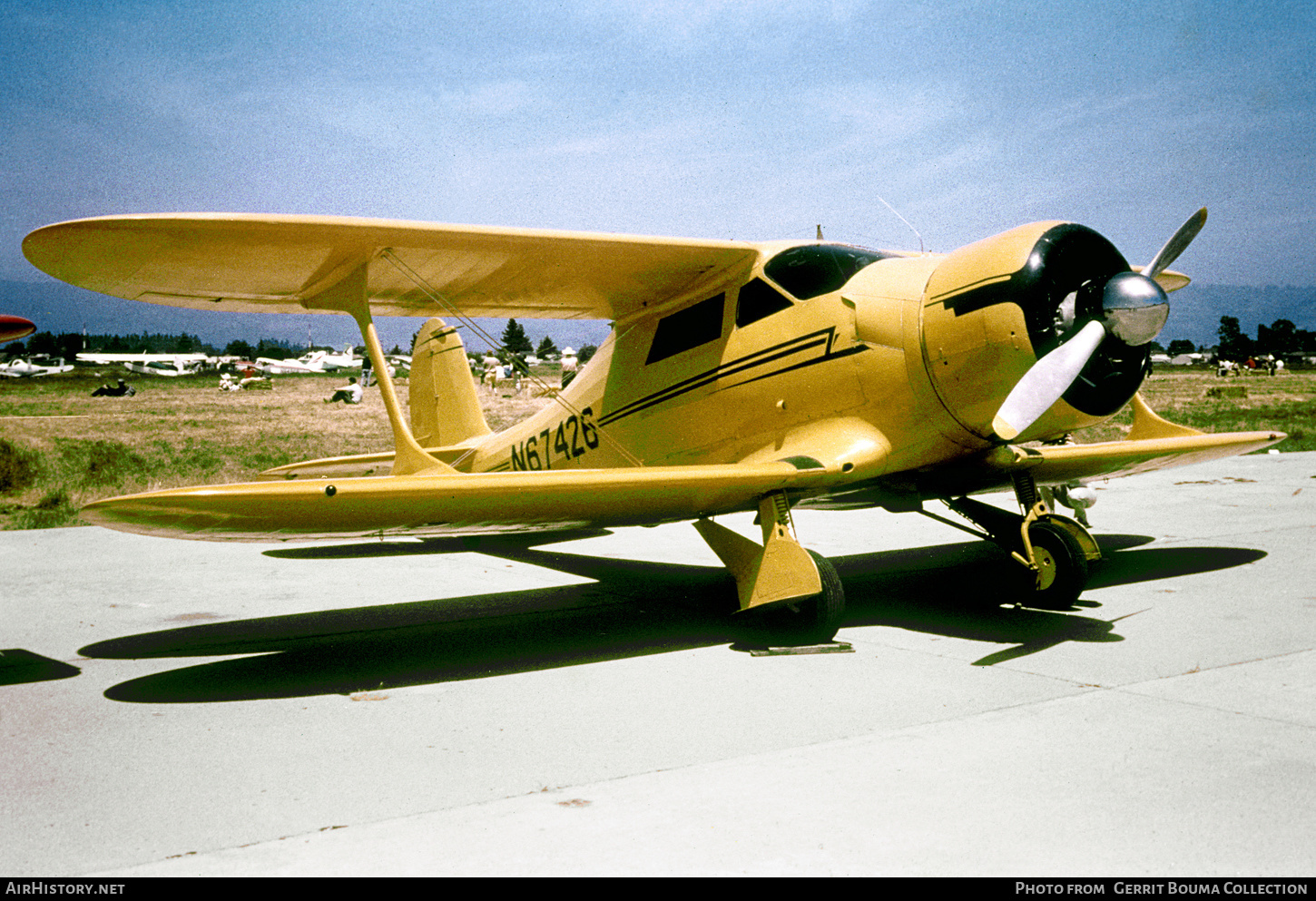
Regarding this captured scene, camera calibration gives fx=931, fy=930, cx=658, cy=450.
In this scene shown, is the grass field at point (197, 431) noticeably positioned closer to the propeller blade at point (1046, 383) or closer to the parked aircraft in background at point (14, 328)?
the parked aircraft in background at point (14, 328)

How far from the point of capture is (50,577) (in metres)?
8.02

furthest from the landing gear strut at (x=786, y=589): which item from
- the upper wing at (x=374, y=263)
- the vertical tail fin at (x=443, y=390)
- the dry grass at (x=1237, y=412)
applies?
the dry grass at (x=1237, y=412)

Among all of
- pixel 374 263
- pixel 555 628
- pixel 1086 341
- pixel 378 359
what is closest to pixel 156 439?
pixel 374 263

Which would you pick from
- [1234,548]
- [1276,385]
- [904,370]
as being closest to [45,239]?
[904,370]

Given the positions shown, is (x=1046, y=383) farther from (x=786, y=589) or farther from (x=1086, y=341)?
(x=786, y=589)

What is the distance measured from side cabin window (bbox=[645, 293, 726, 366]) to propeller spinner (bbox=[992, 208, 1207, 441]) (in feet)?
6.82

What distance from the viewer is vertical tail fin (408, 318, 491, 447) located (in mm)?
9477

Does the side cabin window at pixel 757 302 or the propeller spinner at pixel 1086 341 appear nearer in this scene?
the propeller spinner at pixel 1086 341

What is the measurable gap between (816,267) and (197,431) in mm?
26512

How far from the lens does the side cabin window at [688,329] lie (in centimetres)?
646

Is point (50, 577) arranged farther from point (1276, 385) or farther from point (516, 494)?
point (1276, 385)

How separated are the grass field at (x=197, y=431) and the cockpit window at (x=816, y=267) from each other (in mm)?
8369

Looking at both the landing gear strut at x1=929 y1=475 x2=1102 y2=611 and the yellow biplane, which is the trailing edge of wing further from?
the landing gear strut at x1=929 y1=475 x2=1102 y2=611

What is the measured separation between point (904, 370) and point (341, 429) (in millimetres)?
25892
